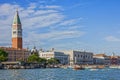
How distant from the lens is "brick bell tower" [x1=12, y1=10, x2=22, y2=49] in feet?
570

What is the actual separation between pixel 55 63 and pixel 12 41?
25.8m

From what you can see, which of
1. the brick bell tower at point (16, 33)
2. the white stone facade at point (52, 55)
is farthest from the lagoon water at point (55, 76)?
the white stone facade at point (52, 55)

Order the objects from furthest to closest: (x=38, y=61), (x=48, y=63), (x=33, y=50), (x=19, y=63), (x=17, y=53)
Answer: (x=33, y=50) → (x=17, y=53) → (x=48, y=63) → (x=38, y=61) → (x=19, y=63)

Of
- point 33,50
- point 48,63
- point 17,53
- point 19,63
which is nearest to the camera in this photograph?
point 19,63

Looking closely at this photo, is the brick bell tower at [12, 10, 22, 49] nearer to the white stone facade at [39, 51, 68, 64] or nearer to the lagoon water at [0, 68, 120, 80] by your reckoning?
the white stone facade at [39, 51, 68, 64]

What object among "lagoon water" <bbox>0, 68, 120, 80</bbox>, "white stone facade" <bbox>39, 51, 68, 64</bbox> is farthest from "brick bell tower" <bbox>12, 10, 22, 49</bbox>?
"lagoon water" <bbox>0, 68, 120, 80</bbox>

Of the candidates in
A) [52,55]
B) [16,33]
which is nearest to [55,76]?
[16,33]

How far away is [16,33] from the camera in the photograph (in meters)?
176

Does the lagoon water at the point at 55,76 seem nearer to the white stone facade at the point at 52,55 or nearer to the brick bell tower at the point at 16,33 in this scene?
the brick bell tower at the point at 16,33

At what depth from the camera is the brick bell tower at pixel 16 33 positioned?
570ft

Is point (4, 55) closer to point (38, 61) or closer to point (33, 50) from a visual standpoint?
point (38, 61)

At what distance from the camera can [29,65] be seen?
135 m

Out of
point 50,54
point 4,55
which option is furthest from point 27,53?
point 4,55

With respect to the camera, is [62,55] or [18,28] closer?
[18,28]
